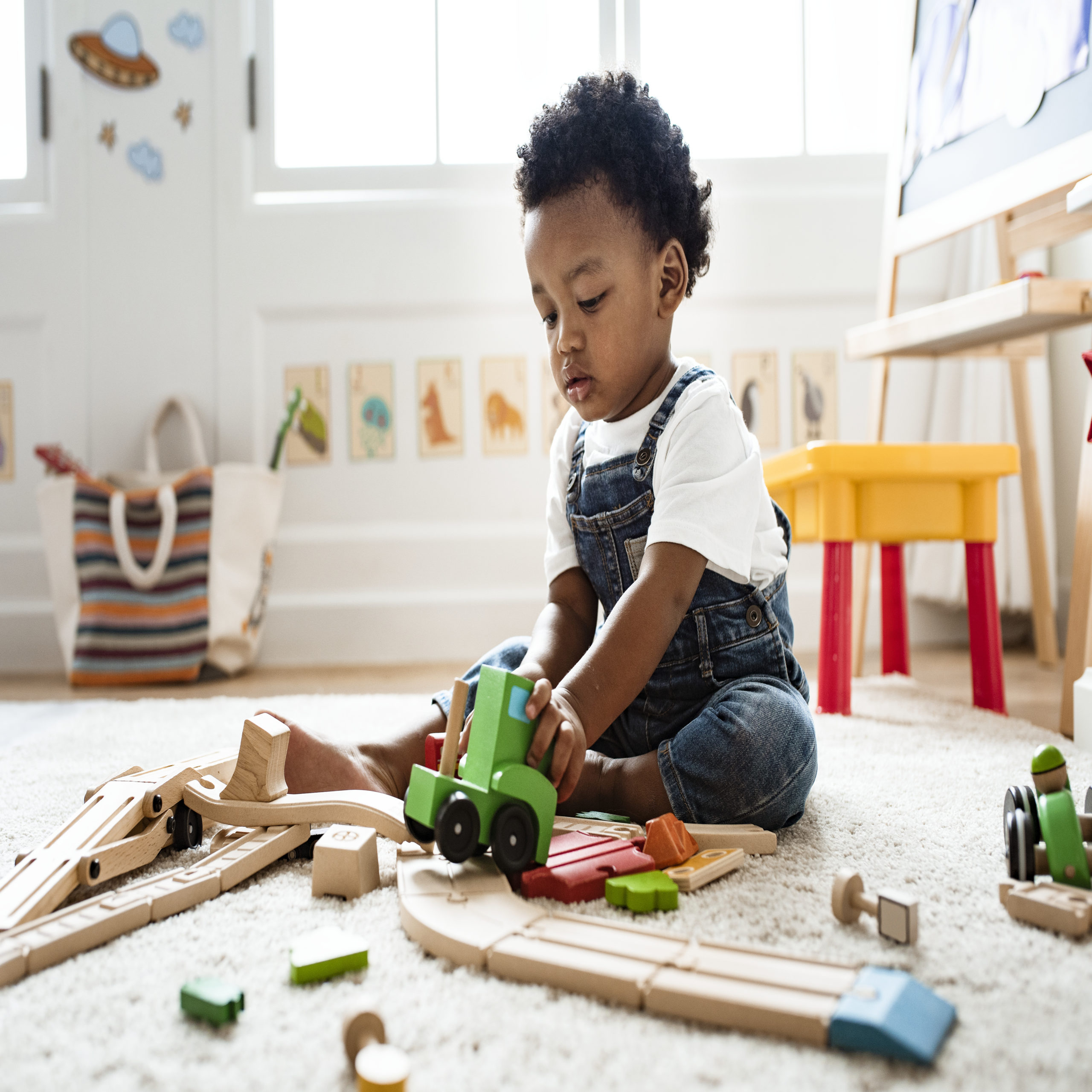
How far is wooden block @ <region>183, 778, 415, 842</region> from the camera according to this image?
62 cm

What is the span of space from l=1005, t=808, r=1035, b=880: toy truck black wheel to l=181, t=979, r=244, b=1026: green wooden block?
0.43 m

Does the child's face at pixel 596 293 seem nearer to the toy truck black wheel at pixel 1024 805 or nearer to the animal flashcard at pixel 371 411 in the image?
the toy truck black wheel at pixel 1024 805

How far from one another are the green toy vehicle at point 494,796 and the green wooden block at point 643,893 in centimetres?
5

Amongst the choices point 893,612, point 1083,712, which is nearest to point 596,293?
point 1083,712

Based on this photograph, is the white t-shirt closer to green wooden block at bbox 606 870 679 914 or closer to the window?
green wooden block at bbox 606 870 679 914

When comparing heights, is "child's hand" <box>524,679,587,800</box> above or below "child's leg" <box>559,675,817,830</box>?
above

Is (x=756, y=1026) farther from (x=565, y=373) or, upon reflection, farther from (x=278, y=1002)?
(x=565, y=373)

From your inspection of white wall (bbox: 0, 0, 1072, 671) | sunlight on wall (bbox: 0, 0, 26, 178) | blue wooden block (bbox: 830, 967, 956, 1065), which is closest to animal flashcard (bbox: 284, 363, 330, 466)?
white wall (bbox: 0, 0, 1072, 671)

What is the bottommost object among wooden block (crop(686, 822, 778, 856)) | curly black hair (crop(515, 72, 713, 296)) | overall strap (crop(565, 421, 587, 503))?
wooden block (crop(686, 822, 778, 856))

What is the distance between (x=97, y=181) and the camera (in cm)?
183

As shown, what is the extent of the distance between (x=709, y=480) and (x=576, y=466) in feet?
0.64

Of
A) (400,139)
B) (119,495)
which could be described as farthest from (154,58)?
(119,495)

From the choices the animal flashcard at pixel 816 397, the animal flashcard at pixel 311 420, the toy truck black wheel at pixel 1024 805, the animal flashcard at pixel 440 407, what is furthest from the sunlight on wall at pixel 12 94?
the toy truck black wheel at pixel 1024 805

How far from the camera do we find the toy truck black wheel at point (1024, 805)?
0.55 meters
